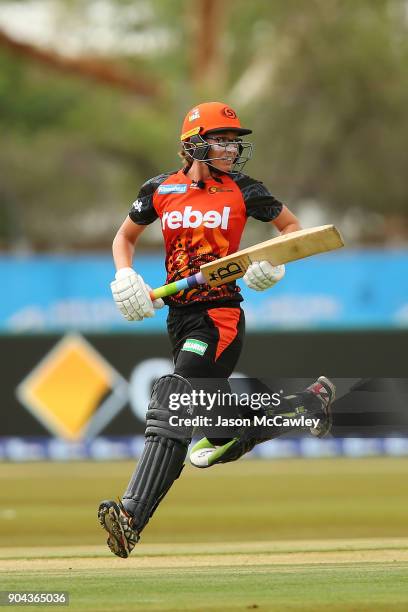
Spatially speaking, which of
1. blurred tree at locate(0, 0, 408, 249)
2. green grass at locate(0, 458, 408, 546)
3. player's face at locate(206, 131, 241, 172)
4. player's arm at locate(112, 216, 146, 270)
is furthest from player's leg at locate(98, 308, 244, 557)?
blurred tree at locate(0, 0, 408, 249)

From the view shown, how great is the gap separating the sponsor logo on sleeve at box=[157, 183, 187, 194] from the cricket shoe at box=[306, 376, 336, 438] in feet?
3.51

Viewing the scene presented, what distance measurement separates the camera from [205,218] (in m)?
6.92

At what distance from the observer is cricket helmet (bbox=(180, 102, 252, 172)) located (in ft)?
22.9

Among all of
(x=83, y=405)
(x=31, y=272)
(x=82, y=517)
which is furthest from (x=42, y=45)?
(x=82, y=517)

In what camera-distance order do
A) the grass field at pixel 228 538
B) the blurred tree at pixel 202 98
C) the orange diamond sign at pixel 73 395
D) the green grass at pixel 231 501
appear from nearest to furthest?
1. the grass field at pixel 228 538
2. the green grass at pixel 231 501
3. the orange diamond sign at pixel 73 395
4. the blurred tree at pixel 202 98

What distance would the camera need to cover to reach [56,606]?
5934 millimetres

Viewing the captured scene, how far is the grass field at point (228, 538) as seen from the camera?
6254 millimetres

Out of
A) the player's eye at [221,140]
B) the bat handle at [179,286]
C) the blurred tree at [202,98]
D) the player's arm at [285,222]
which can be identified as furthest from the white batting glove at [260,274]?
the blurred tree at [202,98]

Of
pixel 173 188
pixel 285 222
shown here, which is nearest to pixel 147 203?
pixel 173 188

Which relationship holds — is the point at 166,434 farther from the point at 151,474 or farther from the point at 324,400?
the point at 324,400

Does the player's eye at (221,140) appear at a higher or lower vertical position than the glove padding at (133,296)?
higher

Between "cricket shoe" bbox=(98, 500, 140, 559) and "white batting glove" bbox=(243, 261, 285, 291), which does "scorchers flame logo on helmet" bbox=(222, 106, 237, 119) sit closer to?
"white batting glove" bbox=(243, 261, 285, 291)

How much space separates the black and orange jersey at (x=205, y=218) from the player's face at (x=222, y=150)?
0.07 metres

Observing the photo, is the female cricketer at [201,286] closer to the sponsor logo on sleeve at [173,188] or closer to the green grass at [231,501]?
the sponsor logo on sleeve at [173,188]
